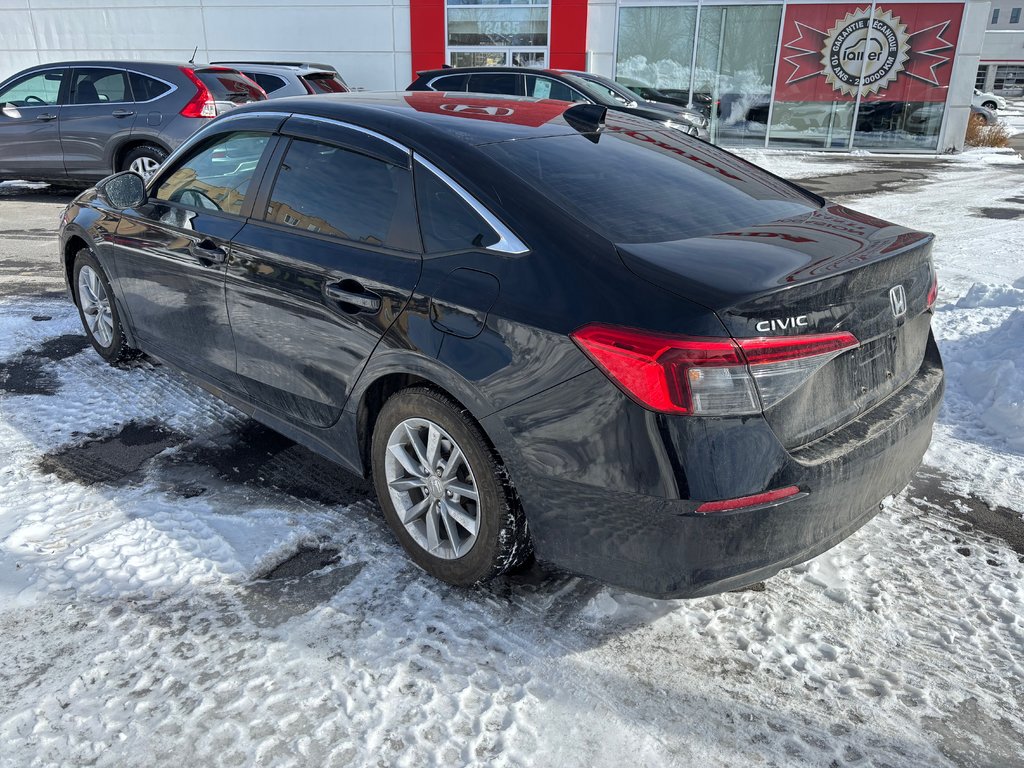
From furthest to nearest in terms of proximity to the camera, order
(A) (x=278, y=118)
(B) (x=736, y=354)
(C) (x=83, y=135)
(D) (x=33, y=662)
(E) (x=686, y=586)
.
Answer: (C) (x=83, y=135) → (A) (x=278, y=118) → (D) (x=33, y=662) → (E) (x=686, y=586) → (B) (x=736, y=354)

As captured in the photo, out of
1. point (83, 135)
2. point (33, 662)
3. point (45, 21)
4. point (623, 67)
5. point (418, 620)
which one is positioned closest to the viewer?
point (33, 662)

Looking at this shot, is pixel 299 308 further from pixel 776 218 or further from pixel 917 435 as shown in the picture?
pixel 917 435

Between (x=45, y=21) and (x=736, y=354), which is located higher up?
(x=45, y=21)

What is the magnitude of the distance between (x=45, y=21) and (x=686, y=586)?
25015 millimetres

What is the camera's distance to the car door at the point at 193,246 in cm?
359

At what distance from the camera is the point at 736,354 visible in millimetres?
2201

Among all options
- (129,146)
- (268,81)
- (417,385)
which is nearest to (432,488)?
(417,385)

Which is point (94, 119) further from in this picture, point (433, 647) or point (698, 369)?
point (698, 369)

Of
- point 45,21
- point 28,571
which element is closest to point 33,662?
point 28,571

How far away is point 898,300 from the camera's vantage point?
2668 mm

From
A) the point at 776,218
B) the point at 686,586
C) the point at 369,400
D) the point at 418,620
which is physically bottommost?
the point at 418,620

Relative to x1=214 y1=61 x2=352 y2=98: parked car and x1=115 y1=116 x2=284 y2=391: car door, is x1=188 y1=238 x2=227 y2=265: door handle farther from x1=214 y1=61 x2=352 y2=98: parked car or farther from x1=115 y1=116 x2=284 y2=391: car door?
x1=214 y1=61 x2=352 y2=98: parked car

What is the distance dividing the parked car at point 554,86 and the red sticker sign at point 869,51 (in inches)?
270

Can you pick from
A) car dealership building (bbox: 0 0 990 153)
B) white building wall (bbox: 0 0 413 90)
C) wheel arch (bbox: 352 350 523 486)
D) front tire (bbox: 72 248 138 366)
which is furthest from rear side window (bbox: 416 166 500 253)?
white building wall (bbox: 0 0 413 90)
